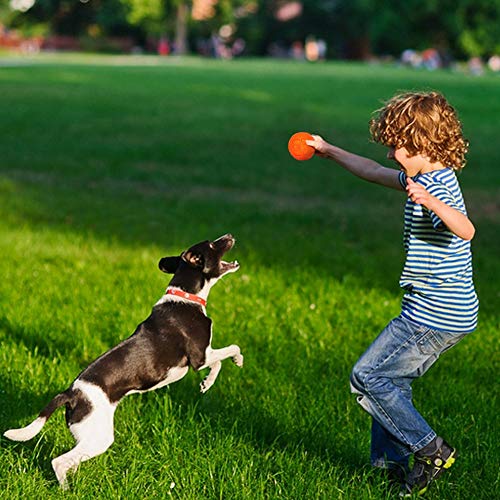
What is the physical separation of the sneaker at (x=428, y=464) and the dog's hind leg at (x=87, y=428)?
1235 millimetres

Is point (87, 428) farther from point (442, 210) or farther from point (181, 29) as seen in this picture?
point (181, 29)

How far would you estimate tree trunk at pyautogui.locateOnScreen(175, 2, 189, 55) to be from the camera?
268 feet

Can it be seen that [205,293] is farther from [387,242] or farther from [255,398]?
[387,242]

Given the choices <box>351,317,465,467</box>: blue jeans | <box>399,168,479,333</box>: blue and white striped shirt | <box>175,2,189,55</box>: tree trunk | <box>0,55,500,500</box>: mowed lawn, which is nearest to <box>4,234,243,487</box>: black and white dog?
<box>0,55,500,500</box>: mowed lawn

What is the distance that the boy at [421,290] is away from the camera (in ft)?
11.4

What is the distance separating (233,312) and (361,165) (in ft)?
7.72

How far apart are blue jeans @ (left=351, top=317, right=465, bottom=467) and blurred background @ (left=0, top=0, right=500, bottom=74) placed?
72871 mm

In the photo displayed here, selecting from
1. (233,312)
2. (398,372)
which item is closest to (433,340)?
(398,372)

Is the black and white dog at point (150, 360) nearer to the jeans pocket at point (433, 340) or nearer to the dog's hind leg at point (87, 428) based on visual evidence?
the dog's hind leg at point (87, 428)

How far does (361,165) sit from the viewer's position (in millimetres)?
3971

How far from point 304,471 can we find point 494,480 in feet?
2.65

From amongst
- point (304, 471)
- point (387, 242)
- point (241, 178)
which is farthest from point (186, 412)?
point (241, 178)

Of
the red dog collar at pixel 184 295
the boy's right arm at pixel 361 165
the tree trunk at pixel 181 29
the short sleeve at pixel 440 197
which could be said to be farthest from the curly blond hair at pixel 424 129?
the tree trunk at pixel 181 29

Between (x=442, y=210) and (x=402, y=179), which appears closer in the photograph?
(x=442, y=210)
